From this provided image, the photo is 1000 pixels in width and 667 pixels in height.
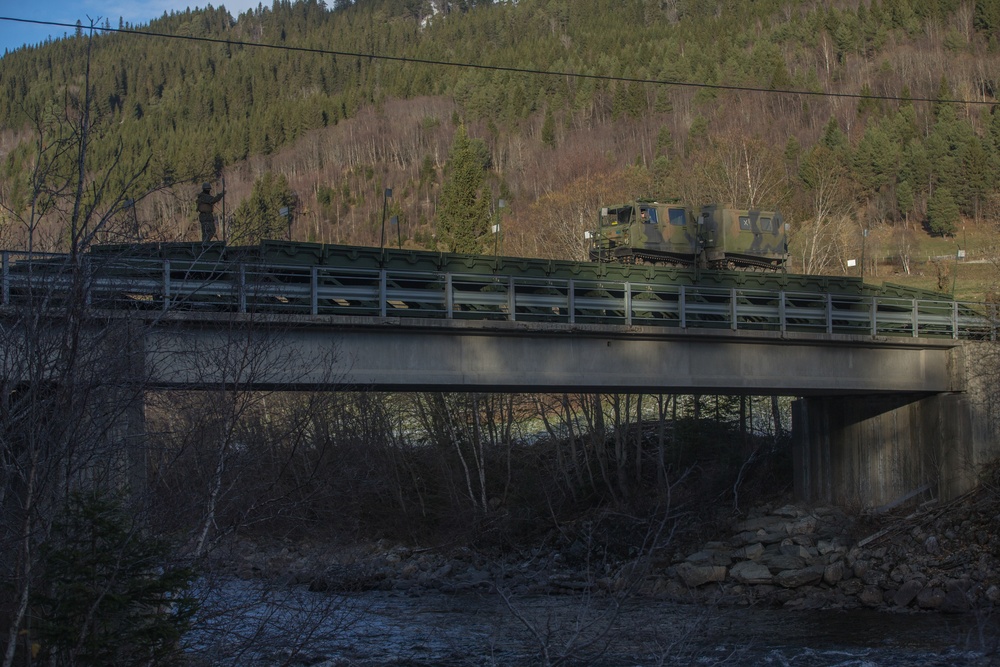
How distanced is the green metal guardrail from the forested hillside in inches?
932

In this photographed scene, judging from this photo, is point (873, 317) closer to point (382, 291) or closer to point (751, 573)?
point (751, 573)

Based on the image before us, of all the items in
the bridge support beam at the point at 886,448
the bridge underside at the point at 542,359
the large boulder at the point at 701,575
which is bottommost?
the large boulder at the point at 701,575

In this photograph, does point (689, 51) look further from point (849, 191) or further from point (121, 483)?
point (121, 483)

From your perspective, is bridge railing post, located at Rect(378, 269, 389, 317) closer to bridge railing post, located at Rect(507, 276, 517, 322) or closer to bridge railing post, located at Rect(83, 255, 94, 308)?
bridge railing post, located at Rect(507, 276, 517, 322)

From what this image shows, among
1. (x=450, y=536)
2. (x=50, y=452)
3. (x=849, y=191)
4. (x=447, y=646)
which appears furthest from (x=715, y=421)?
(x=849, y=191)

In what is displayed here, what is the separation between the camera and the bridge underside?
18875 millimetres

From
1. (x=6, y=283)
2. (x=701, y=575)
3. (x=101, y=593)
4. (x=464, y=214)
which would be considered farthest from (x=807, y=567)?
(x=464, y=214)

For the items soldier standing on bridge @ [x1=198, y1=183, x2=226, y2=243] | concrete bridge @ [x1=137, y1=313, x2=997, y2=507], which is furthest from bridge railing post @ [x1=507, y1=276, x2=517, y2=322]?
soldier standing on bridge @ [x1=198, y1=183, x2=226, y2=243]

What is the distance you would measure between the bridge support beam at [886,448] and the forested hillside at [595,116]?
21.0 m

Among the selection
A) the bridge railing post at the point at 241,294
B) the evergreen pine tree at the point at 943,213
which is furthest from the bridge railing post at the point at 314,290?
the evergreen pine tree at the point at 943,213

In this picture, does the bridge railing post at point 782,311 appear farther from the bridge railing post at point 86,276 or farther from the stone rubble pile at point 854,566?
the bridge railing post at point 86,276

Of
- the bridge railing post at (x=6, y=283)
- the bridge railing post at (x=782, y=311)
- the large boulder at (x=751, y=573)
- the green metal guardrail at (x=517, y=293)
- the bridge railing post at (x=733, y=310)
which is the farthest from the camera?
the large boulder at (x=751, y=573)

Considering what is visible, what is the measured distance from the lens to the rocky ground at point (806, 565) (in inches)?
937

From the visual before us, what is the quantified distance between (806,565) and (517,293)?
10236mm
